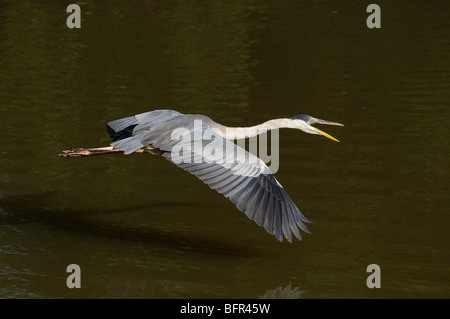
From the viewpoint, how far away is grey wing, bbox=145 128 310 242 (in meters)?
8.02

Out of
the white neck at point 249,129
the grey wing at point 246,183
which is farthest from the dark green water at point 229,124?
the white neck at point 249,129

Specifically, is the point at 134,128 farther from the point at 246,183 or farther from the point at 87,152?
the point at 246,183

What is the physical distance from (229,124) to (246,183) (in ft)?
18.8

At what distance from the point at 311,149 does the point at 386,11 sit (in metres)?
12.3

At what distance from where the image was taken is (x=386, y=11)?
23.7 metres

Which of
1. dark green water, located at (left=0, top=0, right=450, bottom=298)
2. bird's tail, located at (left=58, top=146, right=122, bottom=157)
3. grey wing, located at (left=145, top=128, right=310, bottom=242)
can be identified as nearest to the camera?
grey wing, located at (left=145, top=128, right=310, bottom=242)

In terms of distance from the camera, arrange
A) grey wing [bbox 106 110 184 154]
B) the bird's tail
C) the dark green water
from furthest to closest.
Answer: the bird's tail, grey wing [bbox 106 110 184 154], the dark green water

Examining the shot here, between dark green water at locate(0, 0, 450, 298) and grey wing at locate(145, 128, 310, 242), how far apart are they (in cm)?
66

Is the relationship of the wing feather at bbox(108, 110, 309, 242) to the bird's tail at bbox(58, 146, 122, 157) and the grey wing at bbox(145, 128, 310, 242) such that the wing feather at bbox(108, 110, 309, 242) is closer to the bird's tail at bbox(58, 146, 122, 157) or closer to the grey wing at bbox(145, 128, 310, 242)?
the grey wing at bbox(145, 128, 310, 242)

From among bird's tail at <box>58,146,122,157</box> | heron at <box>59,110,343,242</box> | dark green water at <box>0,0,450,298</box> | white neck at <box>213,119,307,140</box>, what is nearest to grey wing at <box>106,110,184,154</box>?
heron at <box>59,110,343,242</box>

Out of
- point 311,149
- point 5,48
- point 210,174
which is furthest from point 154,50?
point 210,174

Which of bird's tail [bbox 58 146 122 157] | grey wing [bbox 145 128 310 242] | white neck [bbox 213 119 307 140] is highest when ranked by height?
white neck [bbox 213 119 307 140]

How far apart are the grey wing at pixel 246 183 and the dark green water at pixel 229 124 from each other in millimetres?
661
